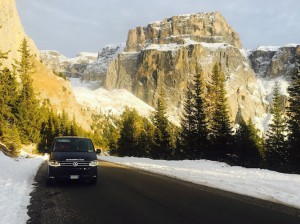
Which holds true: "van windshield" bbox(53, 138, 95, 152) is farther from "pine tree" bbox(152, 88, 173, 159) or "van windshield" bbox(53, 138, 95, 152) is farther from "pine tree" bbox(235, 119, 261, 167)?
"pine tree" bbox(152, 88, 173, 159)

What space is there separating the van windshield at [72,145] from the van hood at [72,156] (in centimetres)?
56

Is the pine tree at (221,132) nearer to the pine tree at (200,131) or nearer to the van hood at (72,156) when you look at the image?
the pine tree at (200,131)

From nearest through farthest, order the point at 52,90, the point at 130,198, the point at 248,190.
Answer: the point at 130,198 → the point at 248,190 → the point at 52,90

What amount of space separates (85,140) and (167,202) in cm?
667

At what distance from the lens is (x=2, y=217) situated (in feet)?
26.9

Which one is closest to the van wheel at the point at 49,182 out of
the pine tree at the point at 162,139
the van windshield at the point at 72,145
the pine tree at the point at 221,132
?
the van windshield at the point at 72,145

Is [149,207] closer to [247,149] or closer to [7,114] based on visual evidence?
[7,114]

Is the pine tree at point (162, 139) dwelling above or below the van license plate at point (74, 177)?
above

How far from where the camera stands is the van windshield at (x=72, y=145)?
15021mm

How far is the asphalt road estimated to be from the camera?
8250 mm

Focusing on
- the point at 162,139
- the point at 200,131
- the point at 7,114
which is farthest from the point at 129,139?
the point at 7,114

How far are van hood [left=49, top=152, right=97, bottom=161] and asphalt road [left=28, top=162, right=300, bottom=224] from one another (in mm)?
1190

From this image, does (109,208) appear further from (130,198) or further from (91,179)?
(91,179)

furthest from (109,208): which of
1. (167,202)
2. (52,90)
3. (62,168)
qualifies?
(52,90)
